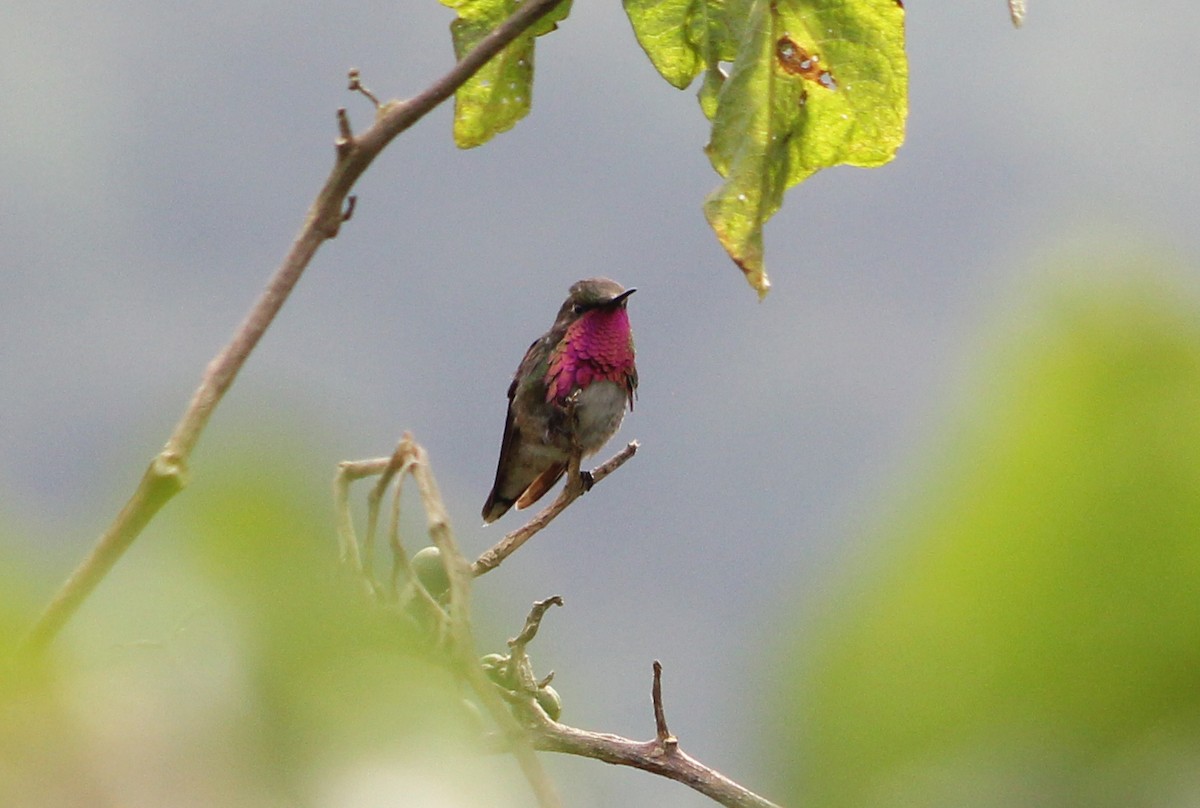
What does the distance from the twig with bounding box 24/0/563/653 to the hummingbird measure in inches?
133

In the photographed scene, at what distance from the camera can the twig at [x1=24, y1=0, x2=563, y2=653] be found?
18.4 inches

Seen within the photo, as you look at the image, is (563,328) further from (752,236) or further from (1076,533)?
(1076,533)

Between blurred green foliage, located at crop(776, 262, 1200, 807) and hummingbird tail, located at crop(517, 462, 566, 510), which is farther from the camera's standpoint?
hummingbird tail, located at crop(517, 462, 566, 510)

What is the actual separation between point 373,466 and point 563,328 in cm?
387

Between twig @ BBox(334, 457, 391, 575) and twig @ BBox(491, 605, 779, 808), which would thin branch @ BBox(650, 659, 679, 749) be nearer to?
twig @ BBox(491, 605, 779, 808)

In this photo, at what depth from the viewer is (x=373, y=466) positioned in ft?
3.01

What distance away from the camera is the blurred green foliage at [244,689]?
394 mm

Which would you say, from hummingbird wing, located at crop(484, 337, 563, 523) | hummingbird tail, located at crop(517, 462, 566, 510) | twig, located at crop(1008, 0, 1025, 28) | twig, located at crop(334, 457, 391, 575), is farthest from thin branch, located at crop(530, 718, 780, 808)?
hummingbird tail, located at crop(517, 462, 566, 510)

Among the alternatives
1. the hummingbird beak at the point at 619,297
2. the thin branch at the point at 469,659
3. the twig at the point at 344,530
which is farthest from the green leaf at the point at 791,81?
the hummingbird beak at the point at 619,297

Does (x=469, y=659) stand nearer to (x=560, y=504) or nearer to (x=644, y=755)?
(x=644, y=755)

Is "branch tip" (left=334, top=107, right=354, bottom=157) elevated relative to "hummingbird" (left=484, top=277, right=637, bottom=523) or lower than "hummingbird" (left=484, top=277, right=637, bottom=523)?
elevated

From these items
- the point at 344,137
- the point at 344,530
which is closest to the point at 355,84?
the point at 344,137

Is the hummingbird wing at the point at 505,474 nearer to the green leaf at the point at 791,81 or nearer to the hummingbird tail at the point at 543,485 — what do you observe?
the hummingbird tail at the point at 543,485

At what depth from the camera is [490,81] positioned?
2150 millimetres
